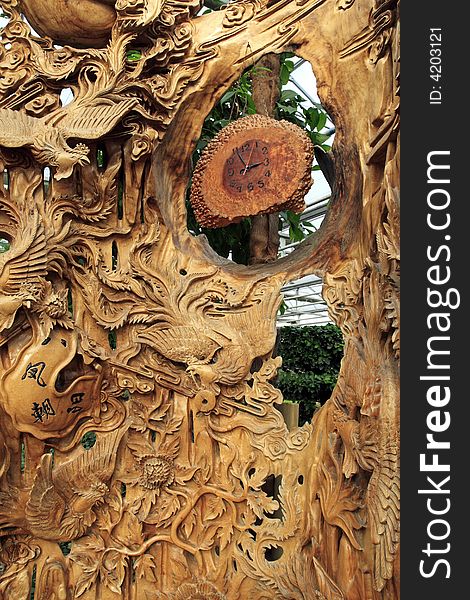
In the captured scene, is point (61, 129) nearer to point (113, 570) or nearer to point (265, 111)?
point (265, 111)

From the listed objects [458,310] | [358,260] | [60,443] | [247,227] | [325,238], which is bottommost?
[60,443]

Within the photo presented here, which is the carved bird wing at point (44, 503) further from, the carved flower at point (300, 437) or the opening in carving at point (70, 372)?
the carved flower at point (300, 437)

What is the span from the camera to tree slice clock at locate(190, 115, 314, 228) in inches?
102

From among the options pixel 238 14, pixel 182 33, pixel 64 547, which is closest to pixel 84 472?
pixel 64 547

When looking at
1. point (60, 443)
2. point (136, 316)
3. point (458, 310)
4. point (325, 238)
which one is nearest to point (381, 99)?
point (325, 238)

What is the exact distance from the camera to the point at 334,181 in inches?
105

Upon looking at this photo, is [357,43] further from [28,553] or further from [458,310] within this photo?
[28,553]

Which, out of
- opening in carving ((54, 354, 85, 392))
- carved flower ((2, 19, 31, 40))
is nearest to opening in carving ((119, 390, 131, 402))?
opening in carving ((54, 354, 85, 392))

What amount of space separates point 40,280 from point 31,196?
43cm

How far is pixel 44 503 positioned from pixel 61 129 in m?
1.75

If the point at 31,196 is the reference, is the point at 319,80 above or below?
above

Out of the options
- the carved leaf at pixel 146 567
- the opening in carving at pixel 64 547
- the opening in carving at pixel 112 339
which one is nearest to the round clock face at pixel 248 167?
the opening in carving at pixel 112 339

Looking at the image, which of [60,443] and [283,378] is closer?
[60,443]

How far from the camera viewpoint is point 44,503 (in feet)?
8.75
